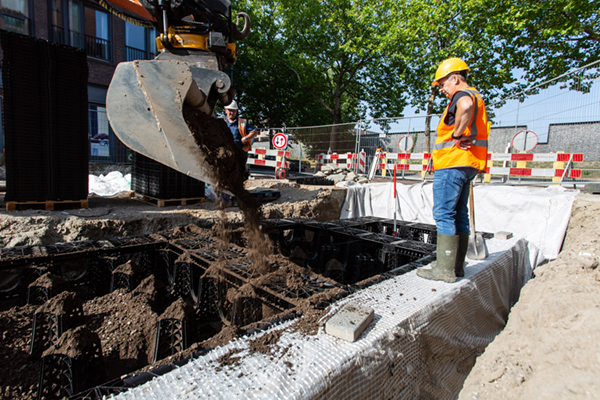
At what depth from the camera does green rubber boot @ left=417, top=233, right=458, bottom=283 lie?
7.97 feet

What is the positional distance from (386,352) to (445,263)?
3.74ft

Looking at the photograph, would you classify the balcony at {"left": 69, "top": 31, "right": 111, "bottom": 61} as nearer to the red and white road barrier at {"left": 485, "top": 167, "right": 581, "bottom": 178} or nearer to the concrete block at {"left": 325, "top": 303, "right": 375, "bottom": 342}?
the red and white road barrier at {"left": 485, "top": 167, "right": 581, "bottom": 178}

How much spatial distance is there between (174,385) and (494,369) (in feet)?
6.39

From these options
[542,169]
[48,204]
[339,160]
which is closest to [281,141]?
[339,160]

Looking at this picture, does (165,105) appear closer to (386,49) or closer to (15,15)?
(15,15)

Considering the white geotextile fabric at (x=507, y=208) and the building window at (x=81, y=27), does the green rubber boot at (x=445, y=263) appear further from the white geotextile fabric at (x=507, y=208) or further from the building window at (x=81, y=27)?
the building window at (x=81, y=27)

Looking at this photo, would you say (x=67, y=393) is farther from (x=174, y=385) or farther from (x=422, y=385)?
(x=422, y=385)

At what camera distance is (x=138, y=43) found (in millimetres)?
14852

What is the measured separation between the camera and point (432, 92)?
1847 cm

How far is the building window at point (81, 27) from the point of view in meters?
12.9

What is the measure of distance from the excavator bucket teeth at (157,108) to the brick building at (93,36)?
40.1ft

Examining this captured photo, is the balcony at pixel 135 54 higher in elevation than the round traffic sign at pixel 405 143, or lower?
higher

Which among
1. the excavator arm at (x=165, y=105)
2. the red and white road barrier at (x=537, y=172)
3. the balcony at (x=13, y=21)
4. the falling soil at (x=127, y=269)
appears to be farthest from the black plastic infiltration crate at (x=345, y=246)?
the balcony at (x=13, y=21)

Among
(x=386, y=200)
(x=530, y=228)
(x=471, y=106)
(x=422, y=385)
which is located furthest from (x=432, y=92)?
(x=422, y=385)
